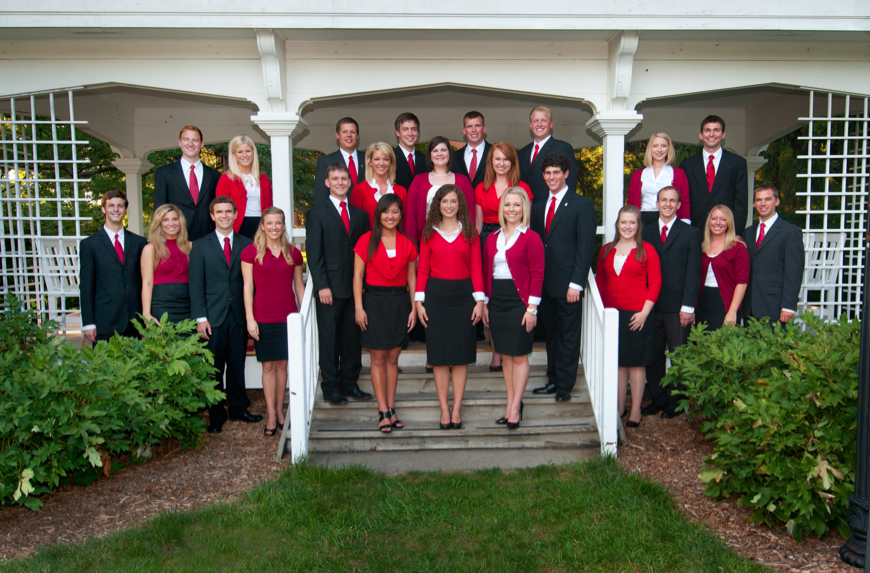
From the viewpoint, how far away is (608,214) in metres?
5.55

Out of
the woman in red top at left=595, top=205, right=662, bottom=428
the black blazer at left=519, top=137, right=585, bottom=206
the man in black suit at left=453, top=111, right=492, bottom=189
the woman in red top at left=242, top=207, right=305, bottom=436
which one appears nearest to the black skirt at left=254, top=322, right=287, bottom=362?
A: the woman in red top at left=242, top=207, right=305, bottom=436

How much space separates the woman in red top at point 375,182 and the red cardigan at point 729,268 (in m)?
2.38

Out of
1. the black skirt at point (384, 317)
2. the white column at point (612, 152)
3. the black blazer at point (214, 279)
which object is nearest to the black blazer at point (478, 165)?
the white column at point (612, 152)

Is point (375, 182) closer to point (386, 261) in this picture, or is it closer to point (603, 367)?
point (386, 261)

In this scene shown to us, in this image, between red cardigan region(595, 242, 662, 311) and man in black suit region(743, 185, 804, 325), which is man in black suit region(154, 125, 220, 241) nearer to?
red cardigan region(595, 242, 662, 311)

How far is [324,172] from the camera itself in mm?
5047

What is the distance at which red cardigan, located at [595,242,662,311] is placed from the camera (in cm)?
481

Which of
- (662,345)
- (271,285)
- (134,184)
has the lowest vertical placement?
(662,345)

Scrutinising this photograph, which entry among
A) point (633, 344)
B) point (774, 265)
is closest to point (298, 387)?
point (633, 344)

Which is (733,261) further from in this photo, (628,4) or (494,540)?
(494,540)

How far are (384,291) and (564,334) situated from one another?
137cm

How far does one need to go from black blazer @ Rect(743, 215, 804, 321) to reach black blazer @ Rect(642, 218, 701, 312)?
1.54ft

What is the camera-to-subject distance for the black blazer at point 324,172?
498 cm

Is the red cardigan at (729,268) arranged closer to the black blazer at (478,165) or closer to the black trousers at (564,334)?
the black trousers at (564,334)
